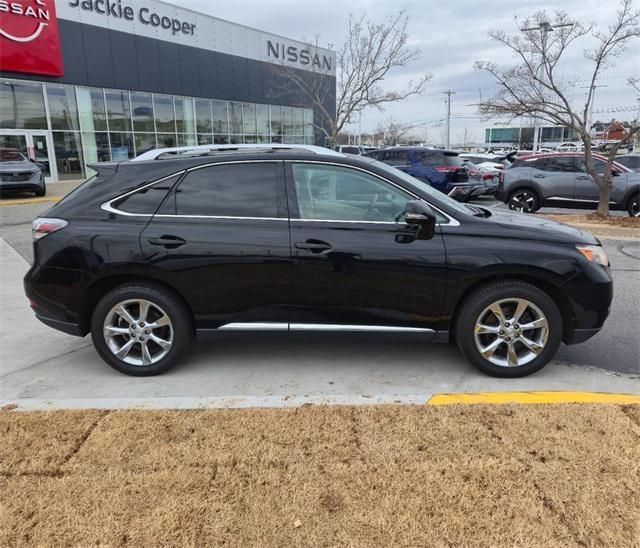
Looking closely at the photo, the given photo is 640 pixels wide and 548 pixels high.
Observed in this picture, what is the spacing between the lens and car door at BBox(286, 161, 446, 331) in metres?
3.76

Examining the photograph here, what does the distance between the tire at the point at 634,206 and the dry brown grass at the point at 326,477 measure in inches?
440

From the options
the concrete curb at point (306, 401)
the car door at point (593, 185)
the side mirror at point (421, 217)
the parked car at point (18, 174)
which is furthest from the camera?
the parked car at point (18, 174)

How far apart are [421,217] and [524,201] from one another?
10.7 metres

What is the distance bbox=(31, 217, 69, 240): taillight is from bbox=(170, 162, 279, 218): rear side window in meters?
0.89

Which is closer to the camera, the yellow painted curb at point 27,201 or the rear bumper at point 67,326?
the rear bumper at point 67,326

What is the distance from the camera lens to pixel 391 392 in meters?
3.71

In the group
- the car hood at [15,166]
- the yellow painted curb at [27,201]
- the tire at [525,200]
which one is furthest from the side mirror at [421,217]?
the car hood at [15,166]

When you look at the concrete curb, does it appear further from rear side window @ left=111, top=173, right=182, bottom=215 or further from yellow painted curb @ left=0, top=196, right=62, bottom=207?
yellow painted curb @ left=0, top=196, right=62, bottom=207

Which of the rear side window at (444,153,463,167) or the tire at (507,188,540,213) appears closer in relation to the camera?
the tire at (507,188,540,213)

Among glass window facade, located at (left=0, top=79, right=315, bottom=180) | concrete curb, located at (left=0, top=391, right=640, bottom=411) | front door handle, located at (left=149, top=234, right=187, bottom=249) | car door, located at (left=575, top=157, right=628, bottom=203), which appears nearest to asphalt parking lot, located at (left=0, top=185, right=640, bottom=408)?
concrete curb, located at (left=0, top=391, right=640, bottom=411)

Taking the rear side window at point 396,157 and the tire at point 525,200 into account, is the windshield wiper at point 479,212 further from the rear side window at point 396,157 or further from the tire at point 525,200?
the rear side window at point 396,157

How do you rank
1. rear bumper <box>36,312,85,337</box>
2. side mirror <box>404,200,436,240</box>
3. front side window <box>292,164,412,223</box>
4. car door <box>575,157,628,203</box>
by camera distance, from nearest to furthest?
side mirror <box>404,200,436,240</box>, front side window <box>292,164,412,223</box>, rear bumper <box>36,312,85,337</box>, car door <box>575,157,628,203</box>

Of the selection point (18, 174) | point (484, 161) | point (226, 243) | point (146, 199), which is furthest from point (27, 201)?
point (484, 161)

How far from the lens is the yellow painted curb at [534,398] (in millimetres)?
3432
